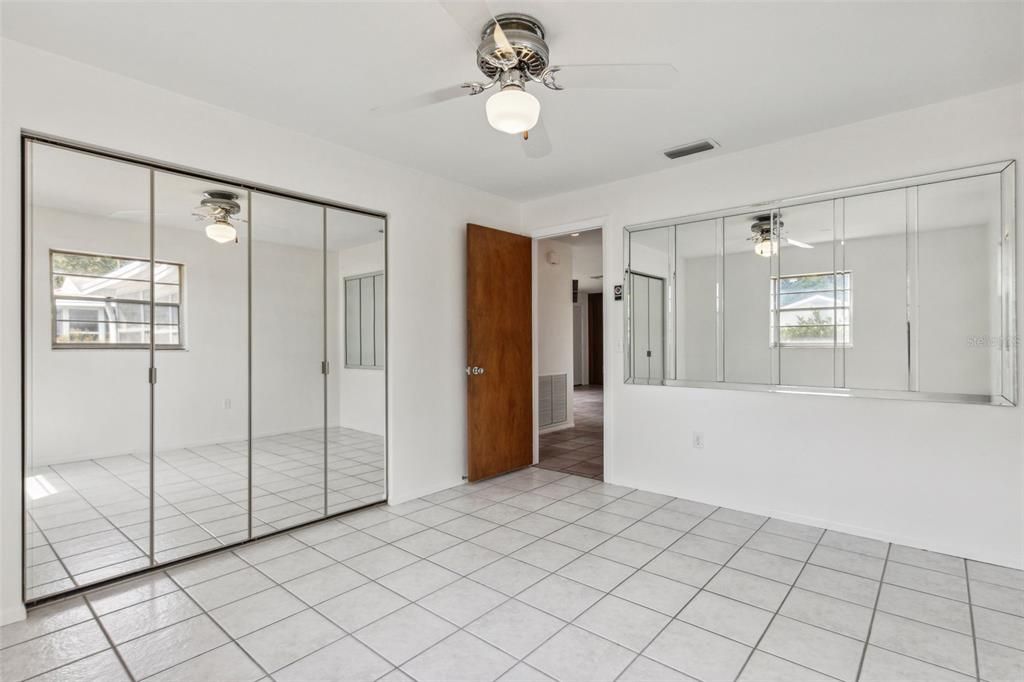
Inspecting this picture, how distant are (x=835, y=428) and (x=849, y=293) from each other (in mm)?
901

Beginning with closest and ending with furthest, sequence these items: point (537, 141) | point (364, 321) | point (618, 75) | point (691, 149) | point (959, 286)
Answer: point (618, 75)
point (537, 141)
point (959, 286)
point (691, 149)
point (364, 321)

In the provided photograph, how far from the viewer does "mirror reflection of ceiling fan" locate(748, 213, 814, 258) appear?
3.56 metres

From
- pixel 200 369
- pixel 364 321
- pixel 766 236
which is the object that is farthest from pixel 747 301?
pixel 200 369

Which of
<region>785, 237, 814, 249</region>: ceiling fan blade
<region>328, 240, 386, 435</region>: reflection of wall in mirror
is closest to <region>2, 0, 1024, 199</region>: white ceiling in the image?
<region>785, 237, 814, 249</region>: ceiling fan blade

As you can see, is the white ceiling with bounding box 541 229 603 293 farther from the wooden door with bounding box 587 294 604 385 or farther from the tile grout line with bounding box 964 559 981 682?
the tile grout line with bounding box 964 559 981 682

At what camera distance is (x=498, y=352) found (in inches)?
180

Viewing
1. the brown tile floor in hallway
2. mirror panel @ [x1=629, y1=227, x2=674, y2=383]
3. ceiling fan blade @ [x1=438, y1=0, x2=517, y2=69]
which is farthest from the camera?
the brown tile floor in hallway

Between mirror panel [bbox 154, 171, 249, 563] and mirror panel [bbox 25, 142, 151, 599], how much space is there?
0.09 m

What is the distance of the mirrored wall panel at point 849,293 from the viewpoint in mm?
2881

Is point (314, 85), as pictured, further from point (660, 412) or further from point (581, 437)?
point (581, 437)

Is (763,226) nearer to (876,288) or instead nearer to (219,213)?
(876,288)

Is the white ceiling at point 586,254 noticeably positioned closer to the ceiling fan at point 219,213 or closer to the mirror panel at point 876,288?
the mirror panel at point 876,288

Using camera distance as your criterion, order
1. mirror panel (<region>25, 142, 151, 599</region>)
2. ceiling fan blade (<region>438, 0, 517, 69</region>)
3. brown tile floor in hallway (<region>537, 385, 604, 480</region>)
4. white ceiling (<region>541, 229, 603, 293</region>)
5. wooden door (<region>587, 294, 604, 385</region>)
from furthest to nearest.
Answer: wooden door (<region>587, 294, 604, 385</region>) → white ceiling (<region>541, 229, 603, 293</region>) → brown tile floor in hallway (<region>537, 385, 604, 480</region>) → mirror panel (<region>25, 142, 151, 599</region>) → ceiling fan blade (<region>438, 0, 517, 69</region>)

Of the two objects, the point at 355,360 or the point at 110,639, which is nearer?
the point at 110,639
